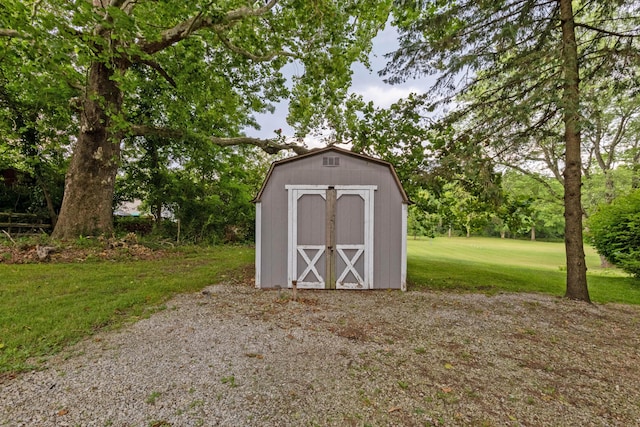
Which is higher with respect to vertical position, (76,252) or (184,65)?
(184,65)

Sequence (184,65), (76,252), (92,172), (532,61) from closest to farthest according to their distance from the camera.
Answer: (532,61) < (76,252) < (92,172) < (184,65)

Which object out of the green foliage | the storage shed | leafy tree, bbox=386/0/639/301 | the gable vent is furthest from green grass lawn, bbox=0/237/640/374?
the green foliage

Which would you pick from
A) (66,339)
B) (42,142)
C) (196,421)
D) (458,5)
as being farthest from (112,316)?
(42,142)

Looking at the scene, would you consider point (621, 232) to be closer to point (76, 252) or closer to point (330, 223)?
point (330, 223)

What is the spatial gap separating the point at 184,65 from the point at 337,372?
11587mm

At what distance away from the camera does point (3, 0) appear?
21.1 feet

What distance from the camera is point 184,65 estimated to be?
10266mm

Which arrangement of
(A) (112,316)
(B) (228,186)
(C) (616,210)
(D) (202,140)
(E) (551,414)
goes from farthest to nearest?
1. (B) (228,186)
2. (D) (202,140)
3. (C) (616,210)
4. (A) (112,316)
5. (E) (551,414)

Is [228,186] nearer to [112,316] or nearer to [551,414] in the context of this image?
[112,316]

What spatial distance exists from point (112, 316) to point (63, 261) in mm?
5455

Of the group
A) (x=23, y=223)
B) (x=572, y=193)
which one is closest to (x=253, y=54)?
(x=572, y=193)

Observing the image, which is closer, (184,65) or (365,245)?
(365,245)

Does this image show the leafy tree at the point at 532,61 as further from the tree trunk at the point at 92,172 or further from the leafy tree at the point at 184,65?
the tree trunk at the point at 92,172

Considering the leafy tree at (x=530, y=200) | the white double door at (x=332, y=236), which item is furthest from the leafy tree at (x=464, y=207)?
the white double door at (x=332, y=236)
